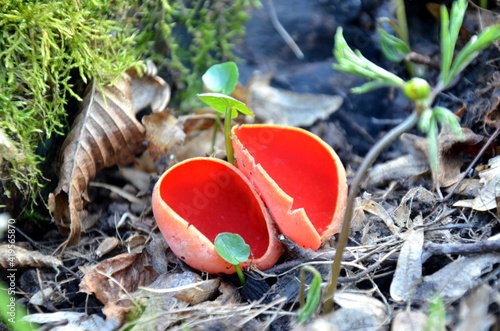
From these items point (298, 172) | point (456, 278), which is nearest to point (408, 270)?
point (456, 278)

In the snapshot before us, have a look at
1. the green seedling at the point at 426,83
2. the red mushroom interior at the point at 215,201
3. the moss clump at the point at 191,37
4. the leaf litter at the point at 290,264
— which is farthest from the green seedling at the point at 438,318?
the moss clump at the point at 191,37

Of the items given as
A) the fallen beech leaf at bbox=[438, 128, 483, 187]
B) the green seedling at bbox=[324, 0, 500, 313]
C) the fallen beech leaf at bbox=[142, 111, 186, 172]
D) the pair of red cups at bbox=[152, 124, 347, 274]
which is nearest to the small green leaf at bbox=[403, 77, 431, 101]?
the green seedling at bbox=[324, 0, 500, 313]

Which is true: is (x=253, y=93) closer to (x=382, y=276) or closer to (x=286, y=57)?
(x=286, y=57)

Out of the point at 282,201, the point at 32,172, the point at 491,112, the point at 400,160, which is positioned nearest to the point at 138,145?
the point at 32,172

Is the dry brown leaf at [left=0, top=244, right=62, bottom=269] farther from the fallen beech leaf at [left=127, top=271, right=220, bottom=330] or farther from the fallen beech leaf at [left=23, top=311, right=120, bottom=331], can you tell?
the fallen beech leaf at [left=127, top=271, right=220, bottom=330]

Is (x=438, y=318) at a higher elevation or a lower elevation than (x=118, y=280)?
higher

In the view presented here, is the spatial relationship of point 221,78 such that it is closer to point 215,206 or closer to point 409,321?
point 215,206
